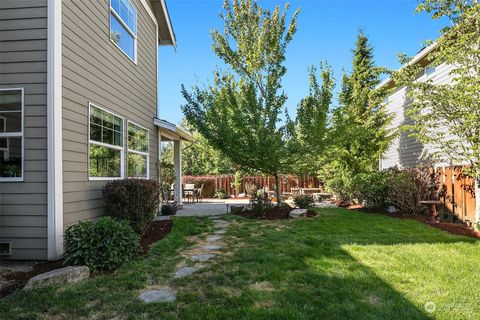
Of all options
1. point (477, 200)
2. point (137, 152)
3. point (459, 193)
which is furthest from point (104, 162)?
point (459, 193)

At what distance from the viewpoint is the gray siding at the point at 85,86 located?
5.11 meters

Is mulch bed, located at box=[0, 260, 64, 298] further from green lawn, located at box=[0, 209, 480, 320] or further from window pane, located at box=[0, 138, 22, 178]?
window pane, located at box=[0, 138, 22, 178]

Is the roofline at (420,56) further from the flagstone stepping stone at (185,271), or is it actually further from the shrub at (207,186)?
the shrub at (207,186)

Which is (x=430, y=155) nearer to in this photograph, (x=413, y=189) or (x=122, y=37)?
(x=413, y=189)

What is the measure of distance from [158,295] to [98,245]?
1389 mm

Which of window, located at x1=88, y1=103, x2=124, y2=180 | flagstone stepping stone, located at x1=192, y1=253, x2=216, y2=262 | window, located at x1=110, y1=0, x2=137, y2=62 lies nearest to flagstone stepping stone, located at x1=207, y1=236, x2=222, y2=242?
flagstone stepping stone, located at x1=192, y1=253, x2=216, y2=262

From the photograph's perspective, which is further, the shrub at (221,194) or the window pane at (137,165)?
the shrub at (221,194)

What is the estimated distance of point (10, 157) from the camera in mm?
4805

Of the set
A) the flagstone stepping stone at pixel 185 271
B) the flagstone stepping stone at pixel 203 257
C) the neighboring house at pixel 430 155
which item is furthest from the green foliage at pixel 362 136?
the flagstone stepping stone at pixel 185 271

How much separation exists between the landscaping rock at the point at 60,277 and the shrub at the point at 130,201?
1979 millimetres

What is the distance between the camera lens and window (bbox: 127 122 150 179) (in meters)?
7.83

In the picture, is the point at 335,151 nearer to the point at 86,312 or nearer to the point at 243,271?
the point at 243,271

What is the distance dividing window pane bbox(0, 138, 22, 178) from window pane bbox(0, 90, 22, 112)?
1.53ft

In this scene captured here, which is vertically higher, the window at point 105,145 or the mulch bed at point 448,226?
the window at point 105,145
